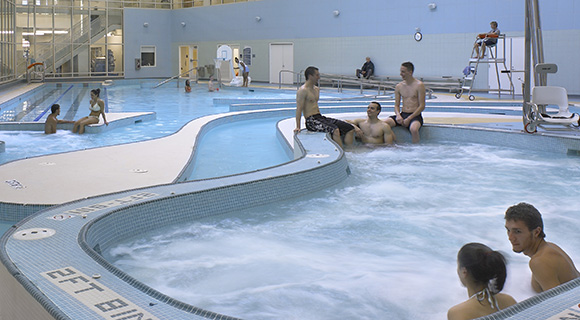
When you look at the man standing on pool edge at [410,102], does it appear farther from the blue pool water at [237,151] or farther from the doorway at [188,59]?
the doorway at [188,59]

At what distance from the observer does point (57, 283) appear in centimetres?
312

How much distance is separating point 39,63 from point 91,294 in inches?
1110

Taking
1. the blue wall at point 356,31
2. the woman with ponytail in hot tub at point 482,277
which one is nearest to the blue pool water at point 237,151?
the woman with ponytail in hot tub at point 482,277

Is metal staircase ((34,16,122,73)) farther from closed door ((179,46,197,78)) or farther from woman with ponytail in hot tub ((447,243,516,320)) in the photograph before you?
woman with ponytail in hot tub ((447,243,516,320))

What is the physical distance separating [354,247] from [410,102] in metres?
5.03

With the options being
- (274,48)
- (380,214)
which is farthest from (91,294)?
(274,48)

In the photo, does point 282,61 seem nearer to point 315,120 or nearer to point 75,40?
point 75,40

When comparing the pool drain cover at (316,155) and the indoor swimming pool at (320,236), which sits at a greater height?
the pool drain cover at (316,155)

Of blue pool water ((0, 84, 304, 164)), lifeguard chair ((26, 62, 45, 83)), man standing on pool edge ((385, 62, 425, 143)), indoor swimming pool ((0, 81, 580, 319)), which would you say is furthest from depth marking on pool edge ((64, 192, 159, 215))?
lifeguard chair ((26, 62, 45, 83))

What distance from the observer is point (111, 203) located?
484 cm

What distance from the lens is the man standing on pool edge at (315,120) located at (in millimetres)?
8938

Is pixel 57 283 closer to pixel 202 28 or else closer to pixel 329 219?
pixel 329 219

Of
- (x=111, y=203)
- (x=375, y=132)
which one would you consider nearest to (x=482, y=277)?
(x=111, y=203)

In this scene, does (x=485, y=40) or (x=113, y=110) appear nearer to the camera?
(x=485, y=40)
